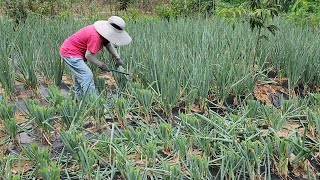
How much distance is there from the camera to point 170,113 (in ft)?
10.8

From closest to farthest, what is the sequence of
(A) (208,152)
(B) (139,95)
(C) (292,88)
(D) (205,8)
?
(A) (208,152) < (B) (139,95) < (C) (292,88) < (D) (205,8)

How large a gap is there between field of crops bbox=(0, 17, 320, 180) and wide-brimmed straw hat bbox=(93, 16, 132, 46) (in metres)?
Result: 0.30

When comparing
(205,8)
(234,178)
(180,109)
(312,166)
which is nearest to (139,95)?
(180,109)

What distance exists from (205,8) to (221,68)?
22.3 feet

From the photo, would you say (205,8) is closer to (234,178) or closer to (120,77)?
(120,77)

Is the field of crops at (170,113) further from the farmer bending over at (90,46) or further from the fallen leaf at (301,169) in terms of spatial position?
the farmer bending over at (90,46)

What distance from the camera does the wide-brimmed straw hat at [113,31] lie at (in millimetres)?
3572

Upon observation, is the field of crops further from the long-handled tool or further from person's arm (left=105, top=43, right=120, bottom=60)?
person's arm (left=105, top=43, right=120, bottom=60)

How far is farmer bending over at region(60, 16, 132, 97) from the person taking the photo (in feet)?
11.7

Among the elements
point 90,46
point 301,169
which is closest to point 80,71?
point 90,46

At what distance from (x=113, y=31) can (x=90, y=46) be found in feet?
0.82

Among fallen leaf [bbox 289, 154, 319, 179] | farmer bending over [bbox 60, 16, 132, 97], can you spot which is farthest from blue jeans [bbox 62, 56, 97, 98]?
fallen leaf [bbox 289, 154, 319, 179]

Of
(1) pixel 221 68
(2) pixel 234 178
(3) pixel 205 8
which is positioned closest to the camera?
(2) pixel 234 178

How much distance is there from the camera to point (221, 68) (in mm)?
3738
